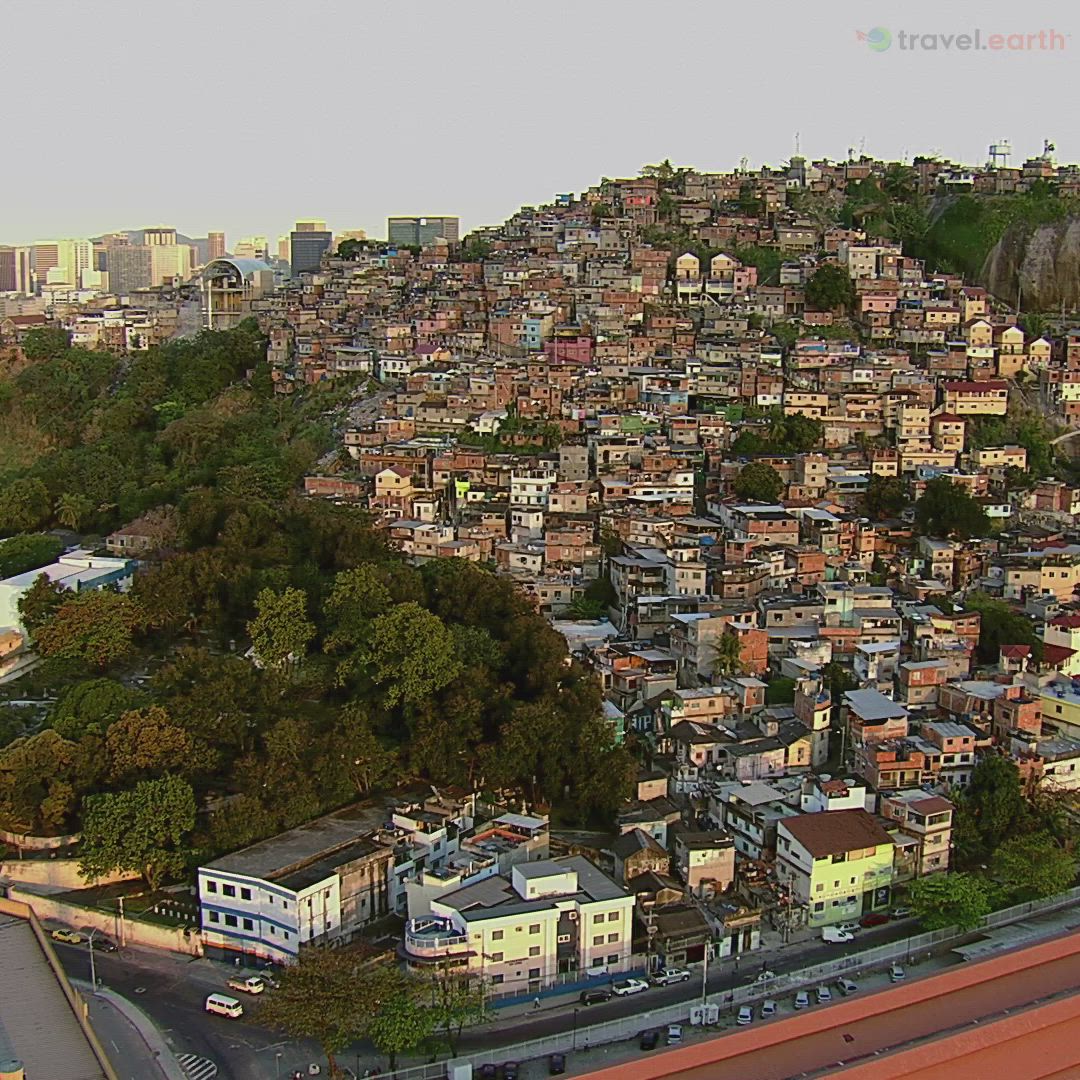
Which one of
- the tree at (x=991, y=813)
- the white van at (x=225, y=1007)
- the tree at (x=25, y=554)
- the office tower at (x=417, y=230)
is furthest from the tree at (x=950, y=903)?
the office tower at (x=417, y=230)

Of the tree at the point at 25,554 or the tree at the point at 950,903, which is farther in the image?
the tree at the point at 25,554

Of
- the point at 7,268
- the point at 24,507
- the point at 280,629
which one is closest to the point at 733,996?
the point at 280,629

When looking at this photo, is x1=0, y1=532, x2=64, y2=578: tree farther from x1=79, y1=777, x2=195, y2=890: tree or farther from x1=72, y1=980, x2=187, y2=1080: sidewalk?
x1=72, y1=980, x2=187, y2=1080: sidewalk

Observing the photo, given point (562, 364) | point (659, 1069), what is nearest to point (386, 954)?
point (659, 1069)

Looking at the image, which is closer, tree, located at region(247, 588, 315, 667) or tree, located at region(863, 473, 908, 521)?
tree, located at region(247, 588, 315, 667)

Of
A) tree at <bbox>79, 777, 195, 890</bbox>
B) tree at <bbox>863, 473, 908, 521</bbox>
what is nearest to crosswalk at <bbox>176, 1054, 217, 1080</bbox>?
tree at <bbox>79, 777, 195, 890</bbox>

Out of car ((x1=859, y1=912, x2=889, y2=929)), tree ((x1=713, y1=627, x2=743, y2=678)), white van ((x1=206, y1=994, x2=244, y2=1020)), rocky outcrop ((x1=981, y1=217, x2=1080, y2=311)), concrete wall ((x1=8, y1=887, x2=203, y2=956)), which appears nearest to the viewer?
white van ((x1=206, y1=994, x2=244, y2=1020))

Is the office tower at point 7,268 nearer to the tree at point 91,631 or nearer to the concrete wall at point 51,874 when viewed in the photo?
the tree at point 91,631
